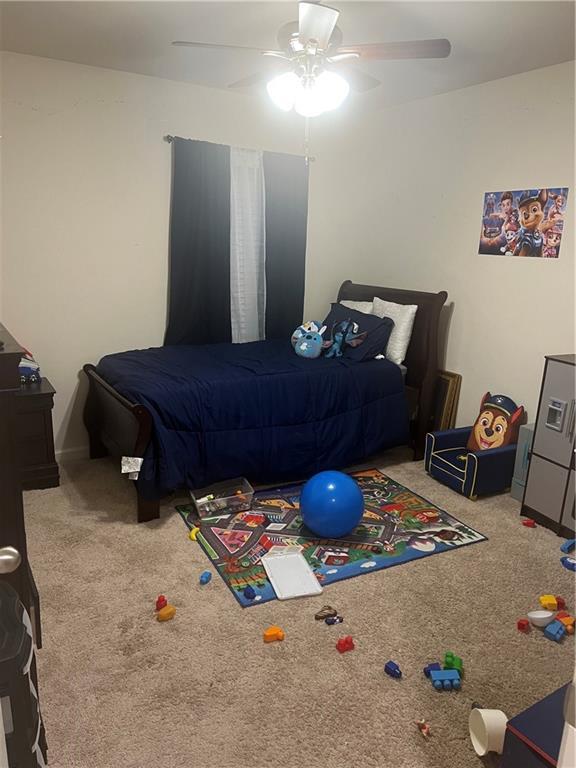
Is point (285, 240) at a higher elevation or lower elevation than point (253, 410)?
higher

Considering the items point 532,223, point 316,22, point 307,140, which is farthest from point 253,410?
point 307,140

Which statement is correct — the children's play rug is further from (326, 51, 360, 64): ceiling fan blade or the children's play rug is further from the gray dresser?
(326, 51, 360, 64): ceiling fan blade

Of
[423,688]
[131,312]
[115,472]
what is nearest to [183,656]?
[423,688]

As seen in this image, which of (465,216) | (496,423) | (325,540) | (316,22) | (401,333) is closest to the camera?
(316,22)

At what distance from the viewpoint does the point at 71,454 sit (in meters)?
3.69

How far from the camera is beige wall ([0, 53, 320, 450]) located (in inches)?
128

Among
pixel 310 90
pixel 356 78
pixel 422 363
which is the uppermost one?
pixel 356 78

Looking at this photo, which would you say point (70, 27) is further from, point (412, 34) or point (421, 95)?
point (421, 95)

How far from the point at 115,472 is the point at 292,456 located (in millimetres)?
1120

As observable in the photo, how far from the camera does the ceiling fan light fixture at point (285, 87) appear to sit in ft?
8.07

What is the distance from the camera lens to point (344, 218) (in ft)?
14.6

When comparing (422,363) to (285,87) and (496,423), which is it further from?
(285,87)

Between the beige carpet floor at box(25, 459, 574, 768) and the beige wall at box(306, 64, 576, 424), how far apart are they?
1.24 metres

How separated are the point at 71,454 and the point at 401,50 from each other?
2.96m
